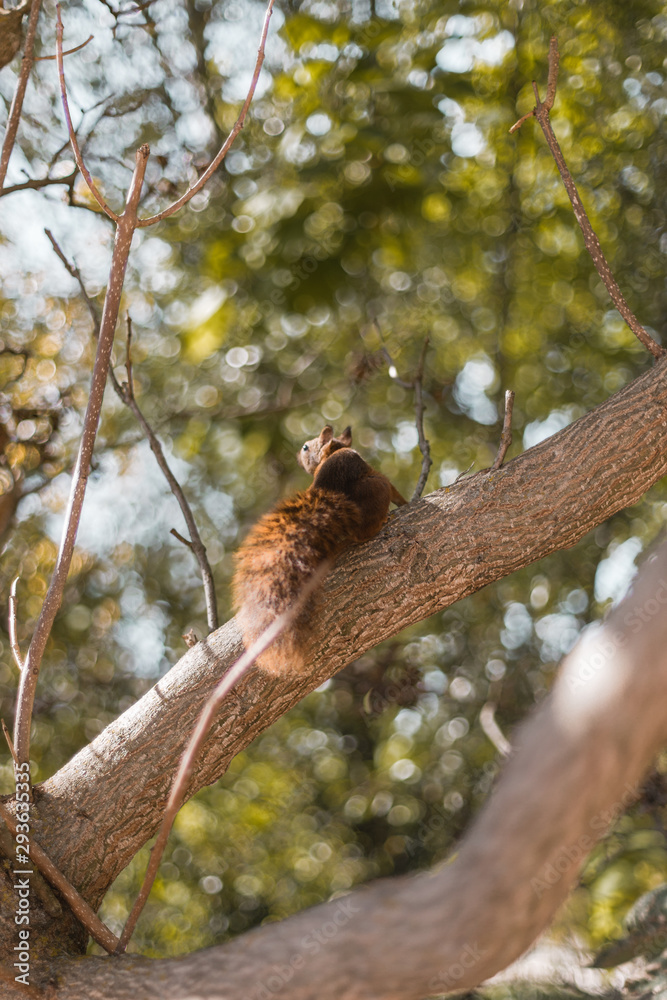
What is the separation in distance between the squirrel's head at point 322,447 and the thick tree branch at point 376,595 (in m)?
1.17

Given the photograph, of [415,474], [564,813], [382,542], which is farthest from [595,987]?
[415,474]

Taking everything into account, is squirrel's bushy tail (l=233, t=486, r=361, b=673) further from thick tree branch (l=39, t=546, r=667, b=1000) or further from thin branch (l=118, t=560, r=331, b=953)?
thick tree branch (l=39, t=546, r=667, b=1000)

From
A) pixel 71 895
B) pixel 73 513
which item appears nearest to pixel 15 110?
pixel 73 513

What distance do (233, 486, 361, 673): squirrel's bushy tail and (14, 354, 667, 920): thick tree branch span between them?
0.44 ft

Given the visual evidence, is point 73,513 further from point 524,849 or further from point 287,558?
point 524,849

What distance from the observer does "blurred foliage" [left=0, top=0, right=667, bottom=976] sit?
4.80 meters

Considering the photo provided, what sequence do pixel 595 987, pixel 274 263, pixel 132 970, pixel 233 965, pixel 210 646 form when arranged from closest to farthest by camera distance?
pixel 233 965 → pixel 132 970 → pixel 210 646 → pixel 595 987 → pixel 274 263

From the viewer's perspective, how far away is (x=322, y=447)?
4.15 m

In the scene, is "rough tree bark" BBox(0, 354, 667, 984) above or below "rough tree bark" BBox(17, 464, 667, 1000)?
above

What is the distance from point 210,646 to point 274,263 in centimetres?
304

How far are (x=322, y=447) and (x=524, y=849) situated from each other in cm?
305

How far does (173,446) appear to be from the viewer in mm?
6359

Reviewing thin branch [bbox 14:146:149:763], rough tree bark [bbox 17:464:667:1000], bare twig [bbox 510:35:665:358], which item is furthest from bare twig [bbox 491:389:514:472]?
rough tree bark [bbox 17:464:667:1000]

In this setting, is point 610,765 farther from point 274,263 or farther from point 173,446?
point 173,446
